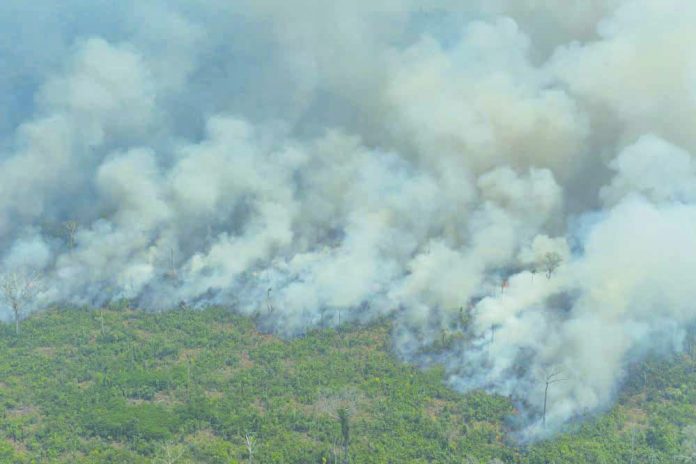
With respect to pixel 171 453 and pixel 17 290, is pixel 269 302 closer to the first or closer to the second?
pixel 17 290

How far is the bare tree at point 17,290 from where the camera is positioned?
62.8m

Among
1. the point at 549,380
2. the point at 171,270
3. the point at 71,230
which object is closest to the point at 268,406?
the point at 549,380

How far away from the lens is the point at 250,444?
46.4 metres

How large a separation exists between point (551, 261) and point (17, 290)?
126ft

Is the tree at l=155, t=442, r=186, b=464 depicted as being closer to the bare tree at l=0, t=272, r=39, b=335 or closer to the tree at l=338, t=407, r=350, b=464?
the tree at l=338, t=407, r=350, b=464

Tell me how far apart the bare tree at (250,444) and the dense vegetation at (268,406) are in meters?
0.17

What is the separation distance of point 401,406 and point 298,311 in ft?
45.8

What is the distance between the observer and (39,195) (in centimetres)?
8062

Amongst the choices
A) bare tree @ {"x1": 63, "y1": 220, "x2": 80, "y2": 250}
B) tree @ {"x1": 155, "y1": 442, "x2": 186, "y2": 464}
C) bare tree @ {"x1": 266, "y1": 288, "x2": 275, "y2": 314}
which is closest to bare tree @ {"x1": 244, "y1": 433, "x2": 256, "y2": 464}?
tree @ {"x1": 155, "y1": 442, "x2": 186, "y2": 464}

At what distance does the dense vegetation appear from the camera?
154 feet

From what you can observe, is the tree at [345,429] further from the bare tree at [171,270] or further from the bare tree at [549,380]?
the bare tree at [171,270]

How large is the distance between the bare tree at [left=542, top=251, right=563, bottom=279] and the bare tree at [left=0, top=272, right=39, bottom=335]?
1459 inches

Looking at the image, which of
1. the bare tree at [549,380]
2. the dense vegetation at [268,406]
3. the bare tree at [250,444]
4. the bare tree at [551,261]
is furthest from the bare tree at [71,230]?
the bare tree at [549,380]

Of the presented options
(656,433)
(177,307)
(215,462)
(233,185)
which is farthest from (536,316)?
(233,185)
